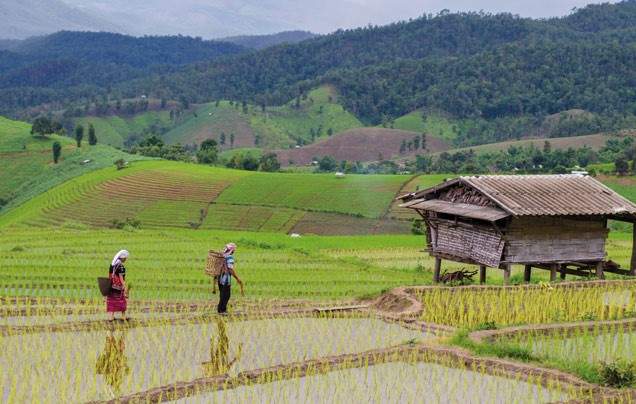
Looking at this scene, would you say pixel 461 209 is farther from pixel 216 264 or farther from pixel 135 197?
pixel 135 197

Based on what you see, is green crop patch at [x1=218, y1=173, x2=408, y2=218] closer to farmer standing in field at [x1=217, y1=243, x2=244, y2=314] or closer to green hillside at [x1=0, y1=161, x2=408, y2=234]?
green hillside at [x1=0, y1=161, x2=408, y2=234]

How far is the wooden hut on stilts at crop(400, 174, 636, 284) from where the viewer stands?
22203 millimetres

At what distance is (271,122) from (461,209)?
A: 147 meters

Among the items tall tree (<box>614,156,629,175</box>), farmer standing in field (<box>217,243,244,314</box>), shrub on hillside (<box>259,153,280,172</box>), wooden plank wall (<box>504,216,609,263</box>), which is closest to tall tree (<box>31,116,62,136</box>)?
shrub on hillside (<box>259,153,280,172</box>)

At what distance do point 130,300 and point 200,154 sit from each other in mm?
78497

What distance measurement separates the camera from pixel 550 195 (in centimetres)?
2286

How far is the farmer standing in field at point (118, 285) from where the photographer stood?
52.7 ft

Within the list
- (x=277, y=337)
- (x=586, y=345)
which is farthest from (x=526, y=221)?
(x=277, y=337)

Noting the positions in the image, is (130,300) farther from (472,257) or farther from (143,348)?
(472,257)

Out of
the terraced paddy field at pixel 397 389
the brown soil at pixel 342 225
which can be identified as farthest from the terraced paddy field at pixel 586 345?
the brown soil at pixel 342 225

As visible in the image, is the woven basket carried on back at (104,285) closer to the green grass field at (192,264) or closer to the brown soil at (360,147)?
the green grass field at (192,264)

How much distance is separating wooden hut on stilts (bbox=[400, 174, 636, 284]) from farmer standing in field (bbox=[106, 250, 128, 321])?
9.27 m

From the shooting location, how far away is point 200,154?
98000 millimetres

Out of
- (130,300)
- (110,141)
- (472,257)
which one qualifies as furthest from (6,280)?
(110,141)
